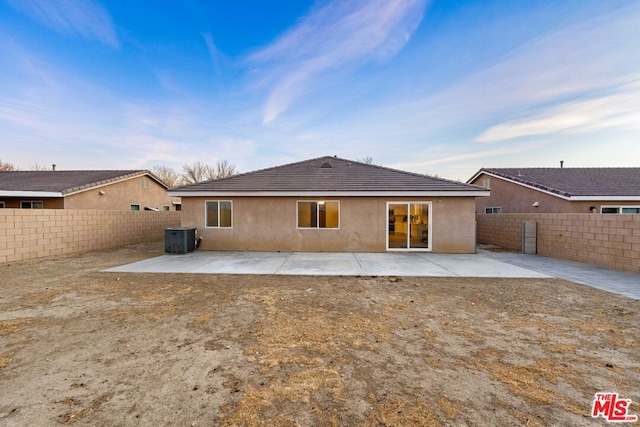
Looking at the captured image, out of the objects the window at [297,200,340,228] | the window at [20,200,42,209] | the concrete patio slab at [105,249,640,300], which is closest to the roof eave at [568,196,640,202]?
the concrete patio slab at [105,249,640,300]

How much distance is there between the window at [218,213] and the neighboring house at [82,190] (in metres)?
8.52

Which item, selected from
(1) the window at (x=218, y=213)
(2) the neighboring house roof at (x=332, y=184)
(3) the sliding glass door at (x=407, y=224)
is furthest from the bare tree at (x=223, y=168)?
(3) the sliding glass door at (x=407, y=224)

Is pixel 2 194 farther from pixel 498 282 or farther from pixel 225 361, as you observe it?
pixel 498 282

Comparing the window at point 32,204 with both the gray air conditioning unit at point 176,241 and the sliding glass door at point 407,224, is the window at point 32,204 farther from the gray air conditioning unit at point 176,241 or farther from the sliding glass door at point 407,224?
the sliding glass door at point 407,224

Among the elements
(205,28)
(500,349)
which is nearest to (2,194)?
(205,28)

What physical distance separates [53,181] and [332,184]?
1722cm

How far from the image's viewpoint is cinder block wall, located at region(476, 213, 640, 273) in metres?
7.11

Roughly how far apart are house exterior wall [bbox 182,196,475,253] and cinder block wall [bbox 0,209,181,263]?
387 centimetres

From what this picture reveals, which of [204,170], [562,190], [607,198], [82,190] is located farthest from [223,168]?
[607,198]

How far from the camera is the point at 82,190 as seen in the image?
1394 cm

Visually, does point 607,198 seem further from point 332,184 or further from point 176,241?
point 176,241

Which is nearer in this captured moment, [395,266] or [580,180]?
[395,266]

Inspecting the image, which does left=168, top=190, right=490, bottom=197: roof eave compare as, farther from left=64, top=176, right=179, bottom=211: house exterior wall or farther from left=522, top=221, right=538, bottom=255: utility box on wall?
left=64, top=176, right=179, bottom=211: house exterior wall

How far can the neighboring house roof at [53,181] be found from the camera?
1258 cm
